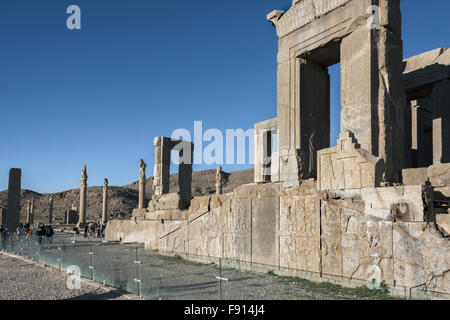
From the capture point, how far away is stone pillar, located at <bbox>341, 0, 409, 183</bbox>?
670cm

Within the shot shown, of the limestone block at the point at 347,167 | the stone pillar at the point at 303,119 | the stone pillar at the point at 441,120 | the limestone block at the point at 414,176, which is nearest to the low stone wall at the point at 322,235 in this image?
the limestone block at the point at 347,167

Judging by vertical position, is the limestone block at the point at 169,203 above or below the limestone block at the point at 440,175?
below

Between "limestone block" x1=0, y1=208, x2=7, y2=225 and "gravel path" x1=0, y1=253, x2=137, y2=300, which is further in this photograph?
"limestone block" x1=0, y1=208, x2=7, y2=225

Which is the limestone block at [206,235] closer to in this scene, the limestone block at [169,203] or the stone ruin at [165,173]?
the limestone block at [169,203]

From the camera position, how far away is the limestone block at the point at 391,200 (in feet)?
17.5

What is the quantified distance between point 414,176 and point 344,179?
115cm

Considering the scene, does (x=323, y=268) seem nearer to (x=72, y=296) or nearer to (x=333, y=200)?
(x=333, y=200)

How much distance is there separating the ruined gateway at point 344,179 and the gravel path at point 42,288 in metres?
2.87

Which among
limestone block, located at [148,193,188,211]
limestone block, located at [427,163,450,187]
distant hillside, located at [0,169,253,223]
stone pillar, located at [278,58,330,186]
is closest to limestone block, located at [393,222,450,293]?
limestone block, located at [427,163,450,187]

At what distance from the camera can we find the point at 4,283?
7629 millimetres

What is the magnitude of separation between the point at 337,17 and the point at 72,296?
683 cm

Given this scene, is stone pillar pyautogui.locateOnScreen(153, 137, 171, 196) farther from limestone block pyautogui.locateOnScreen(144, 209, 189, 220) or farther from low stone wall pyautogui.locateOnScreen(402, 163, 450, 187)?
low stone wall pyautogui.locateOnScreen(402, 163, 450, 187)

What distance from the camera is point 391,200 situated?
5.67m
